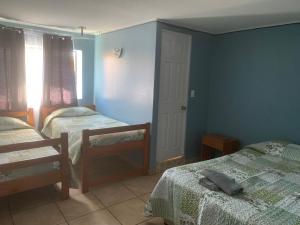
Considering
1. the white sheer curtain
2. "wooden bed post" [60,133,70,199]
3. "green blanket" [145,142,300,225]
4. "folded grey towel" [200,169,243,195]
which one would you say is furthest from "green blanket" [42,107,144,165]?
"folded grey towel" [200,169,243,195]

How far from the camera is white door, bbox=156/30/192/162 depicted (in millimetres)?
3238

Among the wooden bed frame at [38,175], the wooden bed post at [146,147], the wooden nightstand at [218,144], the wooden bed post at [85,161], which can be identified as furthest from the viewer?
the wooden nightstand at [218,144]

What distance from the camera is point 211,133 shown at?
3832 mm

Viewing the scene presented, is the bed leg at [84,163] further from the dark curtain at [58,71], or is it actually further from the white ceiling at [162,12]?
the dark curtain at [58,71]

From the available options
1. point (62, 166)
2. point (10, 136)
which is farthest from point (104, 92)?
point (62, 166)

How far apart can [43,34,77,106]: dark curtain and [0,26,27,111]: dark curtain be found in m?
0.34

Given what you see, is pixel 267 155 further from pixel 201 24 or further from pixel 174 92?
pixel 201 24

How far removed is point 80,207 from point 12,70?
2.35m

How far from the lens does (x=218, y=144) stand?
338 centimetres

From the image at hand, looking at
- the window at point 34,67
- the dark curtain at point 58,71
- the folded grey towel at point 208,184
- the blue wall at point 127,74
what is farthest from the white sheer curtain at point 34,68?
the folded grey towel at point 208,184

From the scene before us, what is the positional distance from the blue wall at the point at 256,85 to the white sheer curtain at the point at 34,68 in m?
2.80

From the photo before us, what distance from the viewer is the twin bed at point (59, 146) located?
7.40ft

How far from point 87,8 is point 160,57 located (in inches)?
41.6

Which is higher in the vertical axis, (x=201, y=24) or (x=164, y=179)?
(x=201, y=24)
